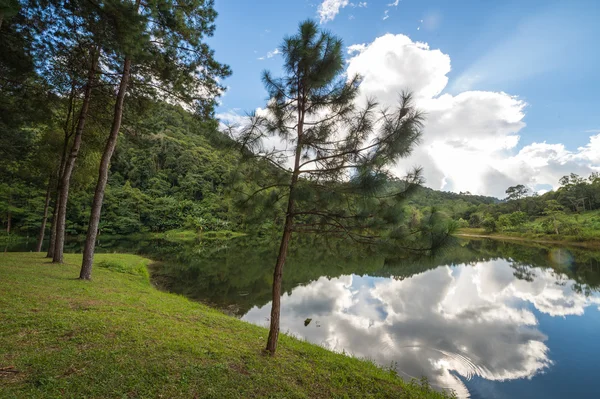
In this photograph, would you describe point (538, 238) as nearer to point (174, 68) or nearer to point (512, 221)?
point (512, 221)

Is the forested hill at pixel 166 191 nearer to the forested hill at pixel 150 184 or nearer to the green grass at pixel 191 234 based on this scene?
the forested hill at pixel 150 184

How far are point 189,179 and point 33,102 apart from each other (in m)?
55.3

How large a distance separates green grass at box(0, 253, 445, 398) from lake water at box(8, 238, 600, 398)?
2267mm

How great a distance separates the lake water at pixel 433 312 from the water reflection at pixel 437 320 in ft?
0.16

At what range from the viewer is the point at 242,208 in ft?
17.3

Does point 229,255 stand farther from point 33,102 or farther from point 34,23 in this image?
point 34,23

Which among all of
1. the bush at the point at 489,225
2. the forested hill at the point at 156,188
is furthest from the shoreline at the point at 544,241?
the forested hill at the point at 156,188

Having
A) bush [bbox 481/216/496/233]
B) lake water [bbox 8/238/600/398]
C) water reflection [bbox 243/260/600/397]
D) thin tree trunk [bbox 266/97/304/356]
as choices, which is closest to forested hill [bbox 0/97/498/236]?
thin tree trunk [bbox 266/97/304/356]

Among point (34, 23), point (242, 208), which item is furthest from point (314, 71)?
point (34, 23)

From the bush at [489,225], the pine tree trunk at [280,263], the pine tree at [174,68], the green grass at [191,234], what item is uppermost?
the pine tree at [174,68]

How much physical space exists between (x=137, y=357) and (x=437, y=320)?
12524 millimetres

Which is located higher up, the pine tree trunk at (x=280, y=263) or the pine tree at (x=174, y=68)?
the pine tree at (x=174, y=68)

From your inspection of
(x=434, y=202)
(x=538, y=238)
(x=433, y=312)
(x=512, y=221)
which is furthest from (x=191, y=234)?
(x=512, y=221)

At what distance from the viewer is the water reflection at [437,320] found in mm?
8482
